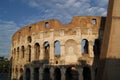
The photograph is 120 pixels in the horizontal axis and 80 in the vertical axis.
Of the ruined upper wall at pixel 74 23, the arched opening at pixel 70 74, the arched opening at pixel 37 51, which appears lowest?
the arched opening at pixel 70 74

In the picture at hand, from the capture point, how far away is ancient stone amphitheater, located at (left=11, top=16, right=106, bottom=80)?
68.9 feet

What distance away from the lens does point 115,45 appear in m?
12.4

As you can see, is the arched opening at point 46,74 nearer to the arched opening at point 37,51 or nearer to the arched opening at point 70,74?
the arched opening at point 37,51

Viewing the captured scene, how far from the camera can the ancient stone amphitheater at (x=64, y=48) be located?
21000mm

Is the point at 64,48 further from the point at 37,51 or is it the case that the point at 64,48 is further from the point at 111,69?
the point at 111,69

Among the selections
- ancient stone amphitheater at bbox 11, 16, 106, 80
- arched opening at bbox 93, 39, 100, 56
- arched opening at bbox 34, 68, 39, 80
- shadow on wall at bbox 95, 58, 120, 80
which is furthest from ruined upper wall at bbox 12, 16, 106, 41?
shadow on wall at bbox 95, 58, 120, 80

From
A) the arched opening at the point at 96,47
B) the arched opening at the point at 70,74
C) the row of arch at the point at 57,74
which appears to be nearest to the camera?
the row of arch at the point at 57,74

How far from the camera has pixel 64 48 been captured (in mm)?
21438

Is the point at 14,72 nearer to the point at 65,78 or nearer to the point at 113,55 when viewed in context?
the point at 65,78

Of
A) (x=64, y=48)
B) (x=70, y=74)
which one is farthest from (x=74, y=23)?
(x=70, y=74)

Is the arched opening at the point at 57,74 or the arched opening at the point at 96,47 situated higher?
the arched opening at the point at 96,47

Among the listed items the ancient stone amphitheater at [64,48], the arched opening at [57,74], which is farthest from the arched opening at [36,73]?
the arched opening at [57,74]

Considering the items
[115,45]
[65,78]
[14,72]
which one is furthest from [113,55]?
[14,72]

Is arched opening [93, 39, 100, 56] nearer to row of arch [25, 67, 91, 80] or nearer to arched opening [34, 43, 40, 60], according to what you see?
row of arch [25, 67, 91, 80]
